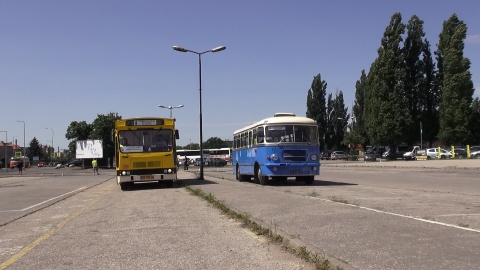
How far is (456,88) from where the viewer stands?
6253 centimetres

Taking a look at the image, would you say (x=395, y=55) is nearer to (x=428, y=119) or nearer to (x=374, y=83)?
(x=374, y=83)

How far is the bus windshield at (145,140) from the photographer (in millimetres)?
21984

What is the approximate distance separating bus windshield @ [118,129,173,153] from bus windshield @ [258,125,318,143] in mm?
4663

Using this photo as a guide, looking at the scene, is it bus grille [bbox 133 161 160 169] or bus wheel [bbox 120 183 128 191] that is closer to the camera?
bus grille [bbox 133 161 160 169]

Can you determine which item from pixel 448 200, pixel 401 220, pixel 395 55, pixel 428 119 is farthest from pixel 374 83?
pixel 401 220

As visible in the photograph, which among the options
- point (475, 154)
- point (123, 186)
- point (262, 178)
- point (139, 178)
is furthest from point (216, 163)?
point (139, 178)

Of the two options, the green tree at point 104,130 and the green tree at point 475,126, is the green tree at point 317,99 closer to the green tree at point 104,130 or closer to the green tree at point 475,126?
the green tree at point 475,126

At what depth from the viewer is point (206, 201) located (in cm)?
1526

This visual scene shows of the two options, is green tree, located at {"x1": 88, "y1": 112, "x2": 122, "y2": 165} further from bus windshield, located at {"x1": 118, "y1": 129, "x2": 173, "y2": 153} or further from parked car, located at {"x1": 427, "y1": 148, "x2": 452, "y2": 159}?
bus windshield, located at {"x1": 118, "y1": 129, "x2": 173, "y2": 153}

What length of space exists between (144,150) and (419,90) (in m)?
55.7

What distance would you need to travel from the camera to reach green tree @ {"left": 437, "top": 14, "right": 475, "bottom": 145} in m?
62.3

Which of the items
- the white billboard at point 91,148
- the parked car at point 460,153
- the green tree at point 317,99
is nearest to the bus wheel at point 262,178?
the parked car at point 460,153

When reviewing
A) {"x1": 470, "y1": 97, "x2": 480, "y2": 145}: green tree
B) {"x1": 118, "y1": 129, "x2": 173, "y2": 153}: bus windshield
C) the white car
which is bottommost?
the white car

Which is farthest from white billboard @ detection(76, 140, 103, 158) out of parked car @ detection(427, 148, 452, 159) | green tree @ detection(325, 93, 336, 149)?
parked car @ detection(427, 148, 452, 159)
